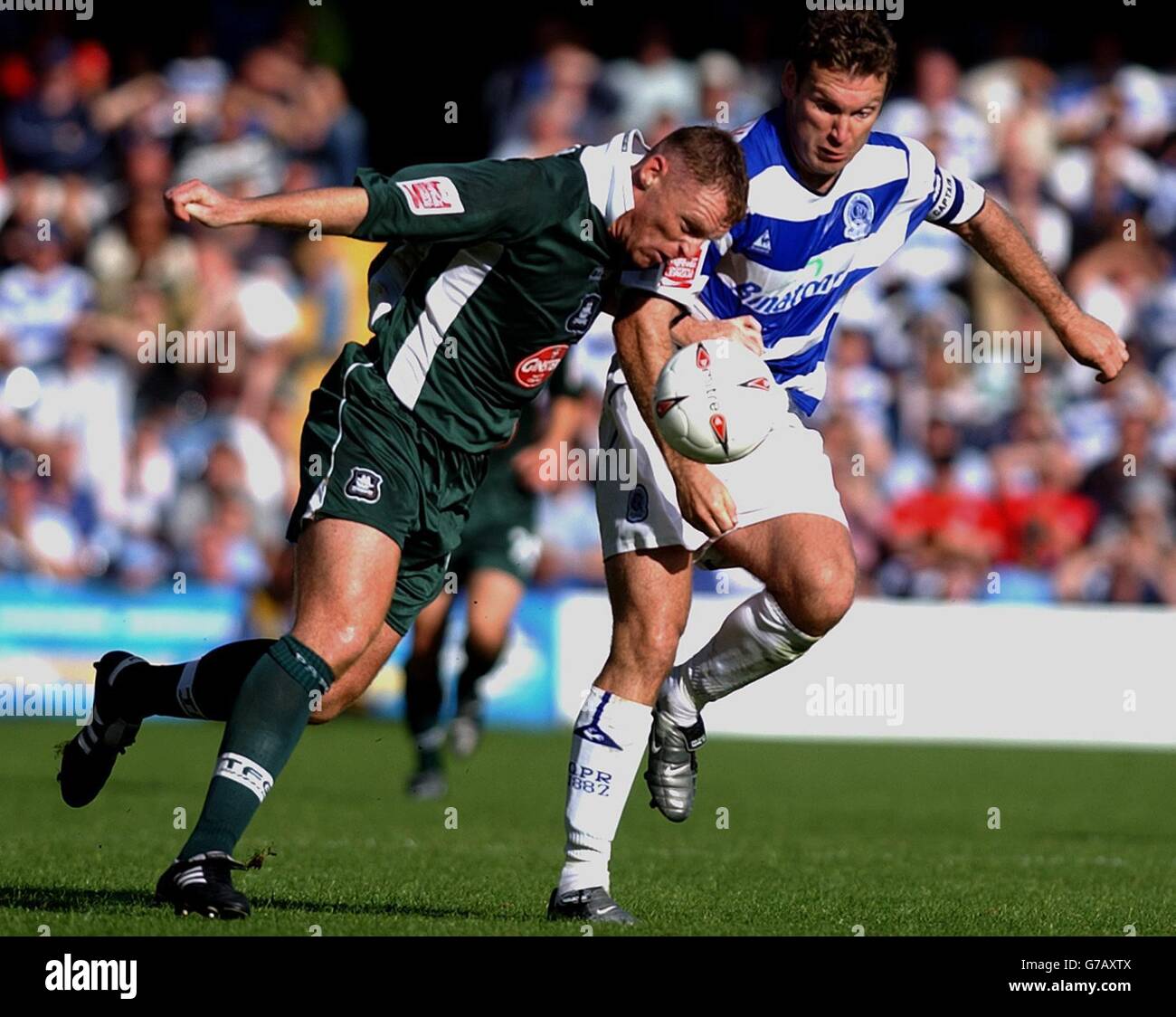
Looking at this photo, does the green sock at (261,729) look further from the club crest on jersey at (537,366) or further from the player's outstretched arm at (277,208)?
the player's outstretched arm at (277,208)

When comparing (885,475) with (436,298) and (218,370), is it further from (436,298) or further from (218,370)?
(436,298)

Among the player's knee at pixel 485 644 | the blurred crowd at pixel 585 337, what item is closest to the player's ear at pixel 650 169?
the player's knee at pixel 485 644

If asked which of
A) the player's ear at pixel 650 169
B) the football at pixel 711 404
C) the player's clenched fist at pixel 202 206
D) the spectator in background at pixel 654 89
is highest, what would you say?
the spectator in background at pixel 654 89

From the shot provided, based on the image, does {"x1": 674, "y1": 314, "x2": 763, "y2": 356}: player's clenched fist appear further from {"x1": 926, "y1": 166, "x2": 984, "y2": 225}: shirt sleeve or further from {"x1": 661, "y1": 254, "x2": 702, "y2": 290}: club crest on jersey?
{"x1": 926, "y1": 166, "x2": 984, "y2": 225}: shirt sleeve

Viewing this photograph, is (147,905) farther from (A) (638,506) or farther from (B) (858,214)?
(B) (858,214)

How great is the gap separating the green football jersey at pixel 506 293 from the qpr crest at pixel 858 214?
97 centimetres

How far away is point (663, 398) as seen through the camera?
558 cm

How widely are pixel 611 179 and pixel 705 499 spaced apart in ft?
3.09

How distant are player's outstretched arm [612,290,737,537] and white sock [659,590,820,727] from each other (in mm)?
894

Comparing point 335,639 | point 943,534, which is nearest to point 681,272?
point 335,639

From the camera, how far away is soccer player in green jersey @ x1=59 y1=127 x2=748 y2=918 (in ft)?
17.0

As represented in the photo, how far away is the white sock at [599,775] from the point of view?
5.64m

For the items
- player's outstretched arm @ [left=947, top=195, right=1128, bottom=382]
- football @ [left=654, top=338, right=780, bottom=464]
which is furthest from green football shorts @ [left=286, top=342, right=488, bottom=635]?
player's outstretched arm @ [left=947, top=195, right=1128, bottom=382]

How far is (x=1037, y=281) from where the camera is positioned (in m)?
6.68
